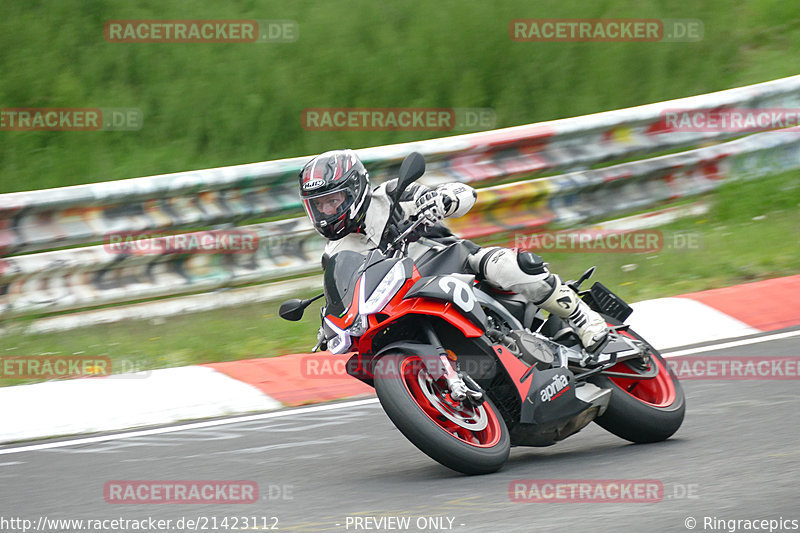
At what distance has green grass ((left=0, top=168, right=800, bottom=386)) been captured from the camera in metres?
8.14

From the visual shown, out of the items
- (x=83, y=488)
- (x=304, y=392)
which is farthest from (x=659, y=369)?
(x=83, y=488)

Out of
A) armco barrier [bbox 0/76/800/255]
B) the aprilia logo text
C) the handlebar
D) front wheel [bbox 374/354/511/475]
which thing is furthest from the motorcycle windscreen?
armco barrier [bbox 0/76/800/255]

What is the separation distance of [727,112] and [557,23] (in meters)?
2.63

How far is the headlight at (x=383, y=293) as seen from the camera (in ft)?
15.5

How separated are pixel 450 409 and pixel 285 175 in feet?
15.4

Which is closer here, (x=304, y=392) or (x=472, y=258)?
(x=472, y=258)

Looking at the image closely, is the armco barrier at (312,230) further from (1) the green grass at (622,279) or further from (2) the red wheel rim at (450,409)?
(2) the red wheel rim at (450,409)

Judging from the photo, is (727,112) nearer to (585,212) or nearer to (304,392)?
(585,212)

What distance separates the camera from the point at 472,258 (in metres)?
5.26

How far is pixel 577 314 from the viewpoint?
5.49m

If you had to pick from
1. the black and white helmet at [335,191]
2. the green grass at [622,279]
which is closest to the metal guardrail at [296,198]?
the green grass at [622,279]

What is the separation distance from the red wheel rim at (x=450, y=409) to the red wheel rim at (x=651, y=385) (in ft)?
2.80

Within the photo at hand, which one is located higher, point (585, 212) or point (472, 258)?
point (585, 212)

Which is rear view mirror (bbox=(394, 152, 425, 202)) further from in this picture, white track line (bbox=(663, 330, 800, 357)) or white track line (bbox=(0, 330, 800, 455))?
white track line (bbox=(663, 330, 800, 357))
